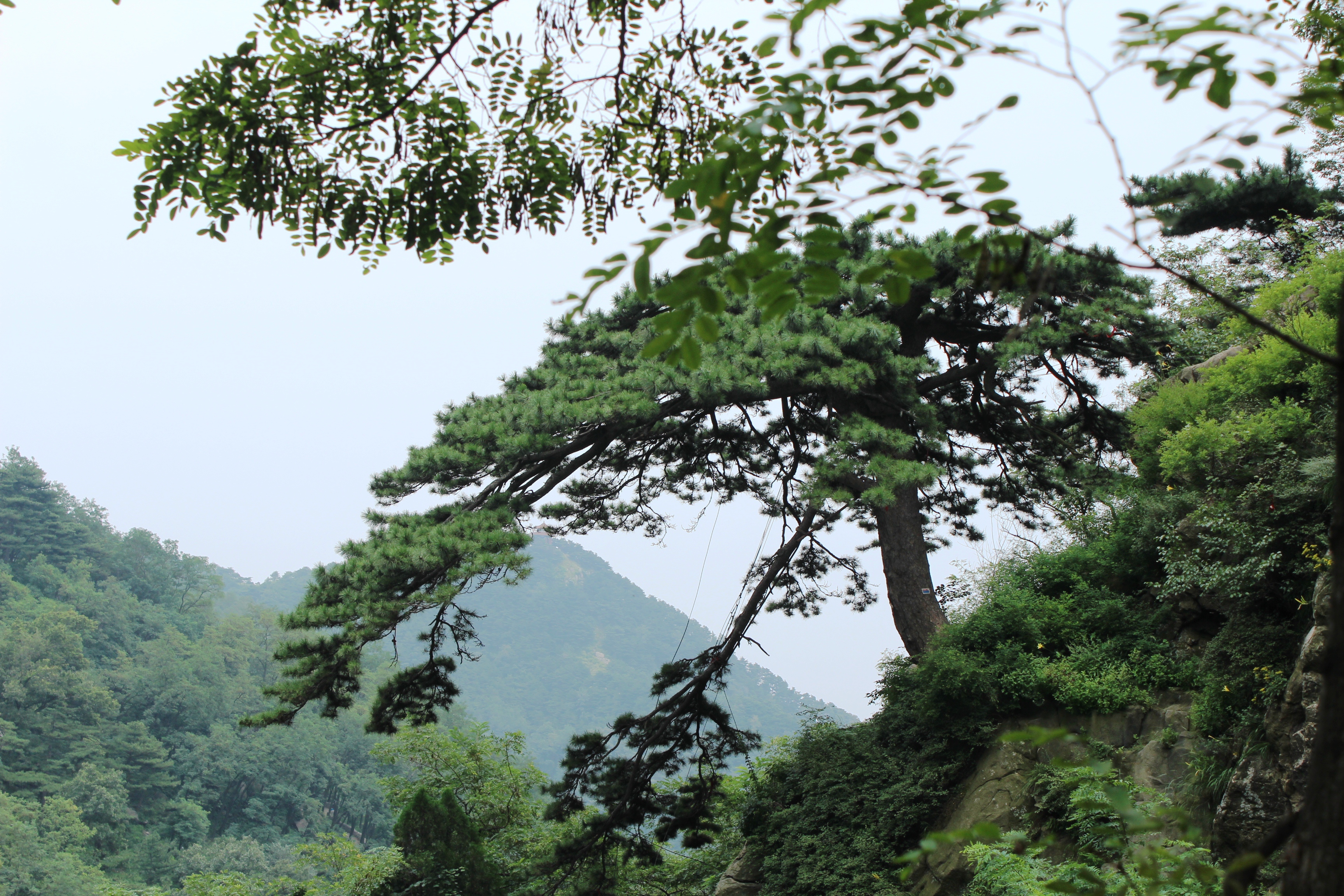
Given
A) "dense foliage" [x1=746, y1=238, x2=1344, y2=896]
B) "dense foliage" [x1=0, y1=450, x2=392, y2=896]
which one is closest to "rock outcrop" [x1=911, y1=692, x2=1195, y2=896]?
"dense foliage" [x1=746, y1=238, x2=1344, y2=896]

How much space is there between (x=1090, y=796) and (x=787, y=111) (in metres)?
4.23

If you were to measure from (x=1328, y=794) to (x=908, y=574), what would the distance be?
7.26 meters

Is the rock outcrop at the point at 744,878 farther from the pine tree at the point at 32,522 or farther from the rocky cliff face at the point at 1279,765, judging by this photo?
the pine tree at the point at 32,522

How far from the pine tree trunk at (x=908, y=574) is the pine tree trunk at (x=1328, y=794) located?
7016mm

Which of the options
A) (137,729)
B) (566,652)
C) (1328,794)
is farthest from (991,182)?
(566,652)

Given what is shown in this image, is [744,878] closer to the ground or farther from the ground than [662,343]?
closer to the ground

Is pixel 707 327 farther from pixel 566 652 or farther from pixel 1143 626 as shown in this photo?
pixel 566 652

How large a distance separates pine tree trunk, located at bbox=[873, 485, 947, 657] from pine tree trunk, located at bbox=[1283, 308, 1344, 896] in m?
7.02

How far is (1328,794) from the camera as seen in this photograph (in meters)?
1.10

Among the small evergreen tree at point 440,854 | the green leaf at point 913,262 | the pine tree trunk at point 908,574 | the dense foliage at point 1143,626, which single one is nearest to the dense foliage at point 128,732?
the small evergreen tree at point 440,854

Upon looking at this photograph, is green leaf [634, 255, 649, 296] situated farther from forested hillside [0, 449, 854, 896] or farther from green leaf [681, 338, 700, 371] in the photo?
forested hillside [0, 449, 854, 896]

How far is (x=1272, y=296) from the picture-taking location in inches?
262

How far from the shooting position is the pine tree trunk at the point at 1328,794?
108 centimetres

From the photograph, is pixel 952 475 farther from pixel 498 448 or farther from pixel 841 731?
pixel 498 448
